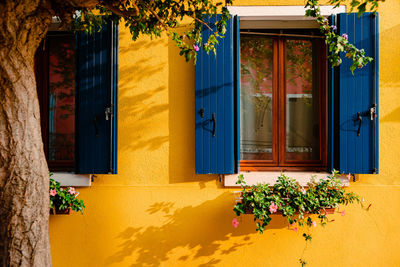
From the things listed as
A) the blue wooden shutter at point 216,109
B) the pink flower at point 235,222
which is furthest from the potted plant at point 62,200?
the pink flower at point 235,222

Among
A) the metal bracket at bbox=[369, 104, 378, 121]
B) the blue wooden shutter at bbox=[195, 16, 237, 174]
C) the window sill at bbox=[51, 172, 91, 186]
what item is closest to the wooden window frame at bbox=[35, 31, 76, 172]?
the window sill at bbox=[51, 172, 91, 186]

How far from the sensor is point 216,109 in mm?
3219

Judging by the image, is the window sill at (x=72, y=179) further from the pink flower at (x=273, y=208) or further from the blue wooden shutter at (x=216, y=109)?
the pink flower at (x=273, y=208)

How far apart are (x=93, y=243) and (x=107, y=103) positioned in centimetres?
152

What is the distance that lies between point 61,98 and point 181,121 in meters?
1.44

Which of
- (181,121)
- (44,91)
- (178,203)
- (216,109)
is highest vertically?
(44,91)

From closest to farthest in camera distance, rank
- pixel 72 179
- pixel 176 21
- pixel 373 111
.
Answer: pixel 176 21
pixel 373 111
pixel 72 179

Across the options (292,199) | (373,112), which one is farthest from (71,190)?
(373,112)

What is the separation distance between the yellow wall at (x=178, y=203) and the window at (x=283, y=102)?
19cm

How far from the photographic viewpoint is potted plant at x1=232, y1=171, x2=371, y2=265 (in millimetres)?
2943

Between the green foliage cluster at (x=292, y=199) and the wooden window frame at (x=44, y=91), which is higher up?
the wooden window frame at (x=44, y=91)

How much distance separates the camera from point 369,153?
3.18 metres

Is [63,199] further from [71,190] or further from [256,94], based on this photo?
[256,94]

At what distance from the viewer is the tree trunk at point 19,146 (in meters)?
2.10
